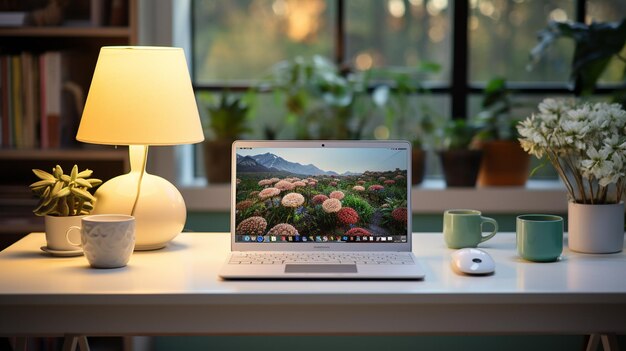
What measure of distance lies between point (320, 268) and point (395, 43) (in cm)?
181

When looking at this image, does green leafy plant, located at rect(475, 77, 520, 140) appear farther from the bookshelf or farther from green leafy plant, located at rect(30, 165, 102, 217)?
green leafy plant, located at rect(30, 165, 102, 217)

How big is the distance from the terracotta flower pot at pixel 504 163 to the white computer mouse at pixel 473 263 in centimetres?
146

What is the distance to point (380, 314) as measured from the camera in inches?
67.7

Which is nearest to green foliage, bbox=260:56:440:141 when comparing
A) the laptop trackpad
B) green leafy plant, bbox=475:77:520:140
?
green leafy plant, bbox=475:77:520:140

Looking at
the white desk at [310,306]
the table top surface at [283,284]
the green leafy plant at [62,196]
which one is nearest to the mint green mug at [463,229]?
the table top surface at [283,284]

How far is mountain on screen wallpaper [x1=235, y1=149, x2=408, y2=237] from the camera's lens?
2.03 m

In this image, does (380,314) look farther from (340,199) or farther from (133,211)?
(133,211)

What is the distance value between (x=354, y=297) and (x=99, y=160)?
185cm

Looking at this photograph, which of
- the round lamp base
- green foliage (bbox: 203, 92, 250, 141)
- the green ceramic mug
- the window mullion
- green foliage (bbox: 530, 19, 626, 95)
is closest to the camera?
the green ceramic mug

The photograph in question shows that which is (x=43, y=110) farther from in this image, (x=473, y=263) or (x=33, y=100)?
(x=473, y=263)

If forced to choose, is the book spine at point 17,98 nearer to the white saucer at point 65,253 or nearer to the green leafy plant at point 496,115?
the white saucer at point 65,253

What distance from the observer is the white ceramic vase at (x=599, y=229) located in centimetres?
206

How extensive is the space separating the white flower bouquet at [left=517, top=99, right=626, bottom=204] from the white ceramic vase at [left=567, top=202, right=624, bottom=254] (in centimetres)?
3

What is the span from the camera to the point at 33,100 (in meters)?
3.02
